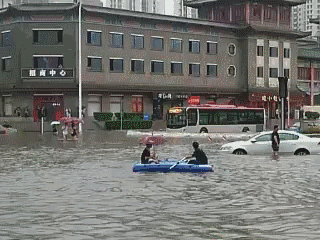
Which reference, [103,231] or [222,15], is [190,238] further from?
[222,15]

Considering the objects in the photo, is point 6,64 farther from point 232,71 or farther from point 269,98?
point 269,98

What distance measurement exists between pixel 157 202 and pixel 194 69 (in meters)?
63.4

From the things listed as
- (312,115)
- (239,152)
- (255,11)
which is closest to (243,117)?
(255,11)

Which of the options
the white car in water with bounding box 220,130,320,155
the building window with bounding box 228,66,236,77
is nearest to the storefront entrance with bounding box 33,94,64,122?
the building window with bounding box 228,66,236,77

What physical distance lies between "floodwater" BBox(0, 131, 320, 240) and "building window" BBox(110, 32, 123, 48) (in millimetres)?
47000

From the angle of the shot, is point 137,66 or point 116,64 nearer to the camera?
point 116,64

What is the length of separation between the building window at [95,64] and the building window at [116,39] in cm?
256

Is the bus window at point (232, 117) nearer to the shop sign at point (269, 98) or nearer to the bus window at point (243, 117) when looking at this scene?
the bus window at point (243, 117)

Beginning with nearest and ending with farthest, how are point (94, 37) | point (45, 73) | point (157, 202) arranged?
point (157, 202) < point (45, 73) < point (94, 37)

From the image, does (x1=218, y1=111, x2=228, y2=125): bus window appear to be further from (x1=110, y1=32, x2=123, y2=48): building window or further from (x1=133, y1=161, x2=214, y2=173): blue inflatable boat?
(x1=133, y1=161, x2=214, y2=173): blue inflatable boat

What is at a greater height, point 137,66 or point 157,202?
point 137,66

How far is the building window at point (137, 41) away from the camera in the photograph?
72.4m

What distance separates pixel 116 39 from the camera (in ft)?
233

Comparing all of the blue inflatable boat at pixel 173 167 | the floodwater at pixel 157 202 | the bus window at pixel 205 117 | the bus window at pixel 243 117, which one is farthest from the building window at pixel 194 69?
the blue inflatable boat at pixel 173 167
